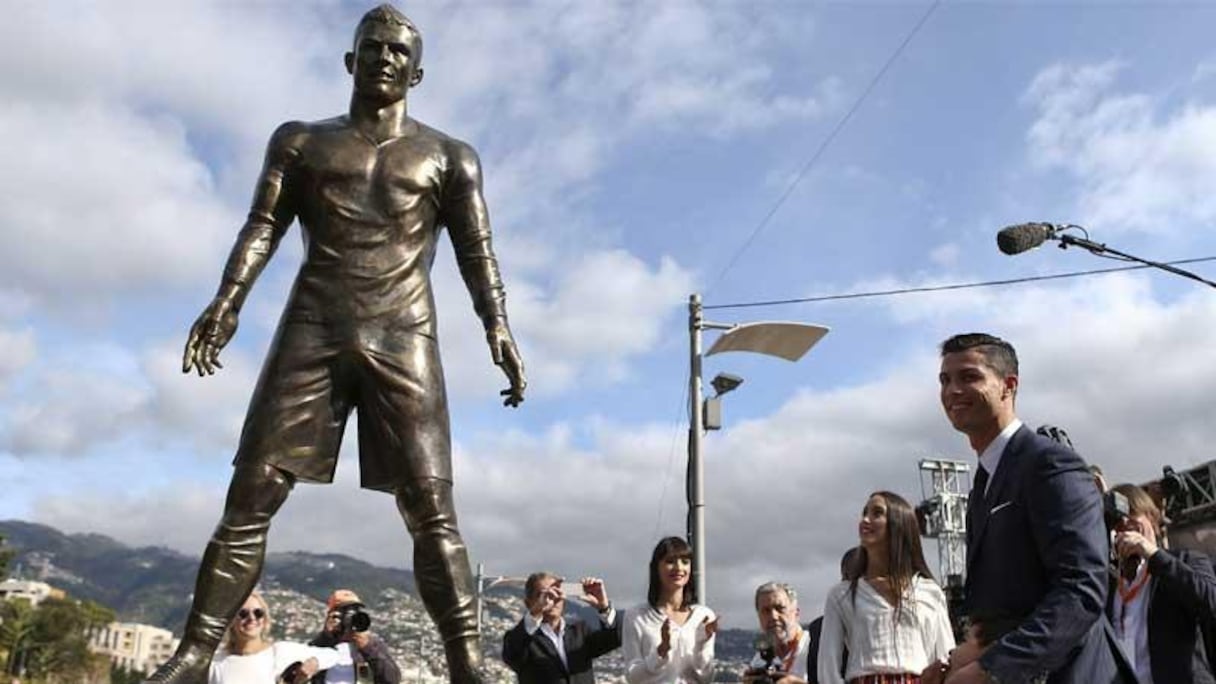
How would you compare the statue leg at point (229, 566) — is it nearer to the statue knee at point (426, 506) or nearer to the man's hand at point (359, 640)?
the statue knee at point (426, 506)

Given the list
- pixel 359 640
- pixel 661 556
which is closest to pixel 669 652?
pixel 661 556

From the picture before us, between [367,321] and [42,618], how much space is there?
103 m

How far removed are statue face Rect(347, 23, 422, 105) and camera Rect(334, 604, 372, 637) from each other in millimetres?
3052

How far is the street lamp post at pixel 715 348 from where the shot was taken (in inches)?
539

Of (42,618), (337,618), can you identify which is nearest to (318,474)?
(337,618)

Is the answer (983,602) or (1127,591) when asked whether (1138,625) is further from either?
(983,602)

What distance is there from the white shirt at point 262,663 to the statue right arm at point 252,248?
1735 millimetres

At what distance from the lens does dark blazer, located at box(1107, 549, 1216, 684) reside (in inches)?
188

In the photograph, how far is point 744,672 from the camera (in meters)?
6.25

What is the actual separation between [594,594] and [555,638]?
0.40 m

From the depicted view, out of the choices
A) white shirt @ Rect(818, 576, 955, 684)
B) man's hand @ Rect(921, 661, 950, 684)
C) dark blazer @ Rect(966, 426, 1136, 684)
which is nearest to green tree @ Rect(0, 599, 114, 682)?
white shirt @ Rect(818, 576, 955, 684)

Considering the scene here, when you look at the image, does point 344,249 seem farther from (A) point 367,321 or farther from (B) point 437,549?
(B) point 437,549

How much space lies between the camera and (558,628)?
24.6 ft

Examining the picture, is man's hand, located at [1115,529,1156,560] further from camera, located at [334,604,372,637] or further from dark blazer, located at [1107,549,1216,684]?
camera, located at [334,604,372,637]
